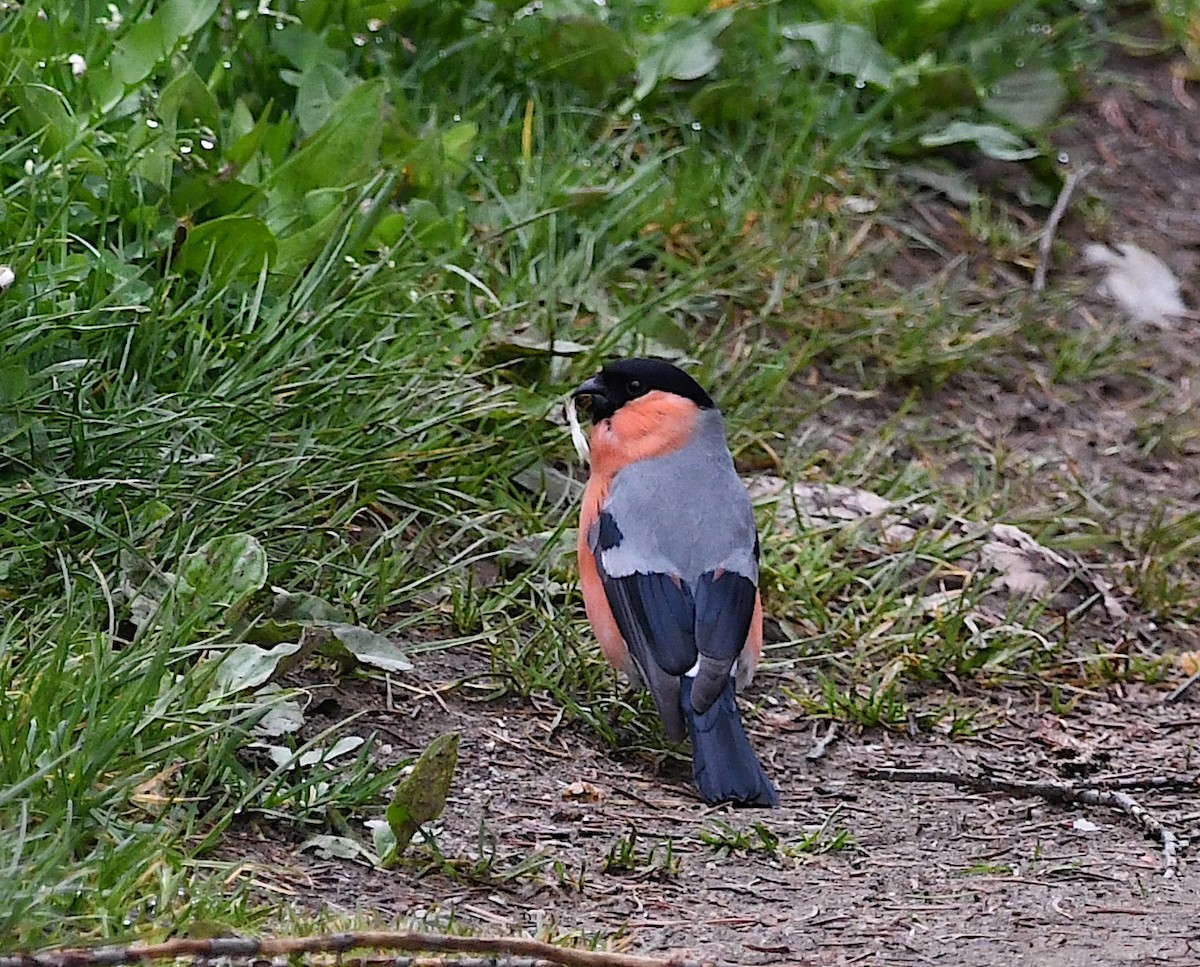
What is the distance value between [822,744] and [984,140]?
284 centimetres

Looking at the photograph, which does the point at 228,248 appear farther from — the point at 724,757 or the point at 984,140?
the point at 984,140

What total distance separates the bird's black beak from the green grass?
17 centimetres

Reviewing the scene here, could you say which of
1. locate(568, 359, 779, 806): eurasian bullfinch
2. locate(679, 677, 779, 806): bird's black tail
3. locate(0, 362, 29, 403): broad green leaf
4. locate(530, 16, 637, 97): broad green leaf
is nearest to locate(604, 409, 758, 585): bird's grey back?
locate(568, 359, 779, 806): eurasian bullfinch

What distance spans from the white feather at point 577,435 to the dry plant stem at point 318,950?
2064 millimetres

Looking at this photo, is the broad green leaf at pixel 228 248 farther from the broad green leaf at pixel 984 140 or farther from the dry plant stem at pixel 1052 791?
the broad green leaf at pixel 984 140

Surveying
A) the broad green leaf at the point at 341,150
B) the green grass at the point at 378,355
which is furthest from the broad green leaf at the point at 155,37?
the broad green leaf at the point at 341,150

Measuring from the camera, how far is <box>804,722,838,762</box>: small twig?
150 inches

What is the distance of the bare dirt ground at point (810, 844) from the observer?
2.79 meters

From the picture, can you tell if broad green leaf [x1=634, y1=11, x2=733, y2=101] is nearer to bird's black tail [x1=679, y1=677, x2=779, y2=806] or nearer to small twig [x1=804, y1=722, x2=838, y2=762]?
small twig [x1=804, y1=722, x2=838, y2=762]

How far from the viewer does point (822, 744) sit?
151 inches

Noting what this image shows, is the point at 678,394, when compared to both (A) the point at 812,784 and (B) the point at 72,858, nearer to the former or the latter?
(A) the point at 812,784

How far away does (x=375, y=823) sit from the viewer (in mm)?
3070

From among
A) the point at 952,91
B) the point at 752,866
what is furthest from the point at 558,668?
the point at 952,91

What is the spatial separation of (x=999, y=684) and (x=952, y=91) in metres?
2.57
